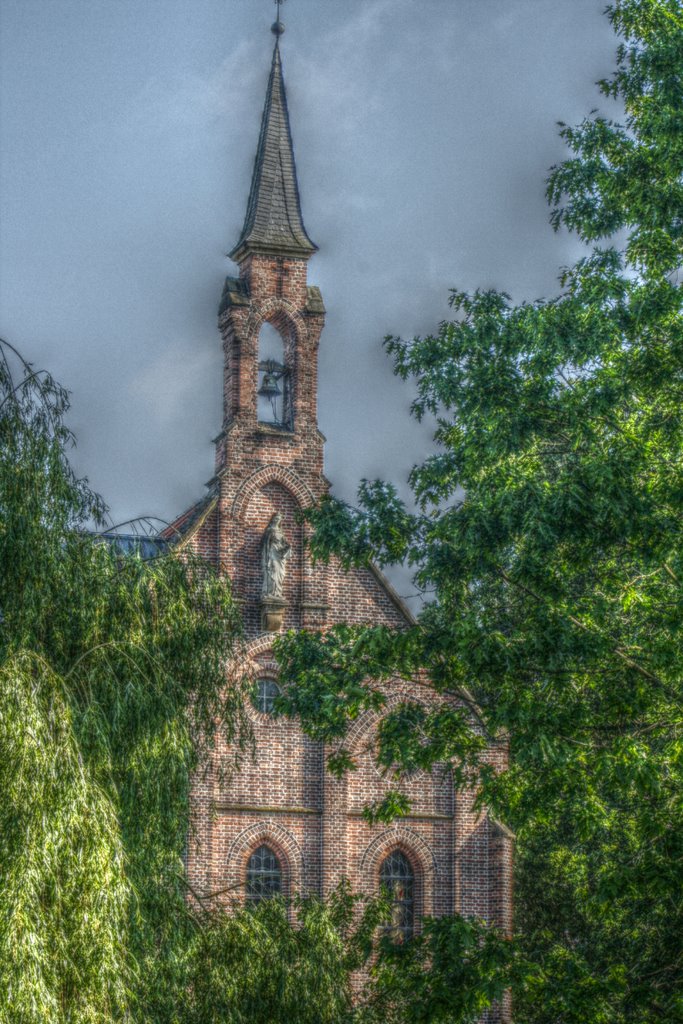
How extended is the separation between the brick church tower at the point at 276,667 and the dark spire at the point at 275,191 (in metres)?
0.07

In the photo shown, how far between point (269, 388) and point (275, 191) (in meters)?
4.13

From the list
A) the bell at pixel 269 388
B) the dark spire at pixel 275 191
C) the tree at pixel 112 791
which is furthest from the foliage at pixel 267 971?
the dark spire at pixel 275 191

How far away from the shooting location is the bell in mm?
28688

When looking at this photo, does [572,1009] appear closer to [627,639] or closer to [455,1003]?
[455,1003]

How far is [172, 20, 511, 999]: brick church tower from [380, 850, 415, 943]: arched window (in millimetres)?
26

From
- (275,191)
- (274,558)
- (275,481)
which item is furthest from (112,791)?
(275,191)

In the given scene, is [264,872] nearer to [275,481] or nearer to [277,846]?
[277,846]

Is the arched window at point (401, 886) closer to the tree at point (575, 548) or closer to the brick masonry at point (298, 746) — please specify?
the brick masonry at point (298, 746)

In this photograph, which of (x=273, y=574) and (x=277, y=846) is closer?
(x=277, y=846)

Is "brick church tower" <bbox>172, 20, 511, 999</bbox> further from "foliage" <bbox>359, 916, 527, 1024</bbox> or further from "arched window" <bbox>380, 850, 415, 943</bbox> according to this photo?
"foliage" <bbox>359, 916, 527, 1024</bbox>

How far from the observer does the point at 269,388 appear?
2870cm

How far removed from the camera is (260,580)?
26953 mm

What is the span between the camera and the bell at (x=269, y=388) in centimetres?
2869

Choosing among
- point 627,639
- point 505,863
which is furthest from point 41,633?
point 505,863
